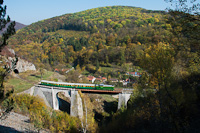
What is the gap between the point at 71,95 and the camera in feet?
64.3

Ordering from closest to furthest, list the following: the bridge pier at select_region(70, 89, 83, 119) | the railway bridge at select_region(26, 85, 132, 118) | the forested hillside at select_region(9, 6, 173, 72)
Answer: the bridge pier at select_region(70, 89, 83, 119) → the railway bridge at select_region(26, 85, 132, 118) → the forested hillside at select_region(9, 6, 173, 72)

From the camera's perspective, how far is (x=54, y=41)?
74375 millimetres

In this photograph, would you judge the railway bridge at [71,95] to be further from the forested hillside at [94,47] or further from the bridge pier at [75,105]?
the forested hillside at [94,47]

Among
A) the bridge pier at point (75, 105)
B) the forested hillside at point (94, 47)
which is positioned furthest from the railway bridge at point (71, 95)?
the forested hillside at point (94, 47)

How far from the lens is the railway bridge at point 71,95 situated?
63.8ft

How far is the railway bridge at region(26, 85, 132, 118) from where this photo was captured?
19453mm

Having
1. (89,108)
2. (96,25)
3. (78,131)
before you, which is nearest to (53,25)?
(96,25)

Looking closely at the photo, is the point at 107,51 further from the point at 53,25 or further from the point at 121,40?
the point at 53,25

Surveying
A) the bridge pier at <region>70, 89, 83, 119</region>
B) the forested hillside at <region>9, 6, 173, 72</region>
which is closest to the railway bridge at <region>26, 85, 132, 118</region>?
the bridge pier at <region>70, 89, 83, 119</region>

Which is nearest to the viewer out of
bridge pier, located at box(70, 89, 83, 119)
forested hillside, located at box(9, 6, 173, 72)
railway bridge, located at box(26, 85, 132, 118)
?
bridge pier, located at box(70, 89, 83, 119)

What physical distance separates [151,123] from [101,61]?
3864 cm

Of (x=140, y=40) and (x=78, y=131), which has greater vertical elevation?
(x=140, y=40)

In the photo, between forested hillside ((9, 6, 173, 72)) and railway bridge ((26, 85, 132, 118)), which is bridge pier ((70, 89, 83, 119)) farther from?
forested hillside ((9, 6, 173, 72))

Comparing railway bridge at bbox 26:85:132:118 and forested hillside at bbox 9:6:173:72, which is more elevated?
forested hillside at bbox 9:6:173:72
